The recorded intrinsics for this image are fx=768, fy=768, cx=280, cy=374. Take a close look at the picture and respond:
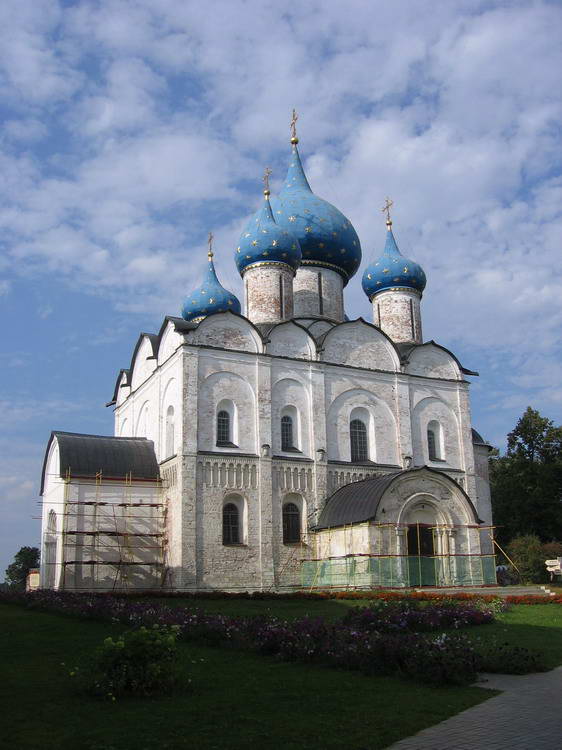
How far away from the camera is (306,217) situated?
30.1 m

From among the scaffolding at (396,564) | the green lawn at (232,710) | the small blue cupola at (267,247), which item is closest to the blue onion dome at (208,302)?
the small blue cupola at (267,247)

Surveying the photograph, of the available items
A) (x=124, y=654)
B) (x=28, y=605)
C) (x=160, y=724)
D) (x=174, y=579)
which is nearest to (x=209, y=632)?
(x=124, y=654)

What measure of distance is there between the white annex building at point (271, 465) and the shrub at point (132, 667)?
48.8 ft

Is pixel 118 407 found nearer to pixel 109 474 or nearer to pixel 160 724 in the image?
pixel 109 474

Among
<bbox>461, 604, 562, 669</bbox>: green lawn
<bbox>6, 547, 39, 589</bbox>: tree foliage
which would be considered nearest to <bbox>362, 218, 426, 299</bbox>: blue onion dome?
<bbox>461, 604, 562, 669</bbox>: green lawn

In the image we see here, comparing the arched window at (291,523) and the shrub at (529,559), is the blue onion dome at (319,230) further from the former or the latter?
the shrub at (529,559)

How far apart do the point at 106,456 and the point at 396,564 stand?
9.42 m

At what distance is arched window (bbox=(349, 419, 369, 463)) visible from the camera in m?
25.8

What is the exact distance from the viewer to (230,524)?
22.9 m

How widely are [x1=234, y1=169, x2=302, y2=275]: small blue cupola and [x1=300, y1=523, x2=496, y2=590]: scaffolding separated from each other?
389 inches

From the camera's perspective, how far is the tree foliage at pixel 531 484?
33.2 metres

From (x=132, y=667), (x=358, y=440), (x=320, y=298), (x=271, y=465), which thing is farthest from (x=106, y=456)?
(x=132, y=667)

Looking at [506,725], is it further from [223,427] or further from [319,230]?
[319,230]

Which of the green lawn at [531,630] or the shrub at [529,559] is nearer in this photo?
the green lawn at [531,630]
